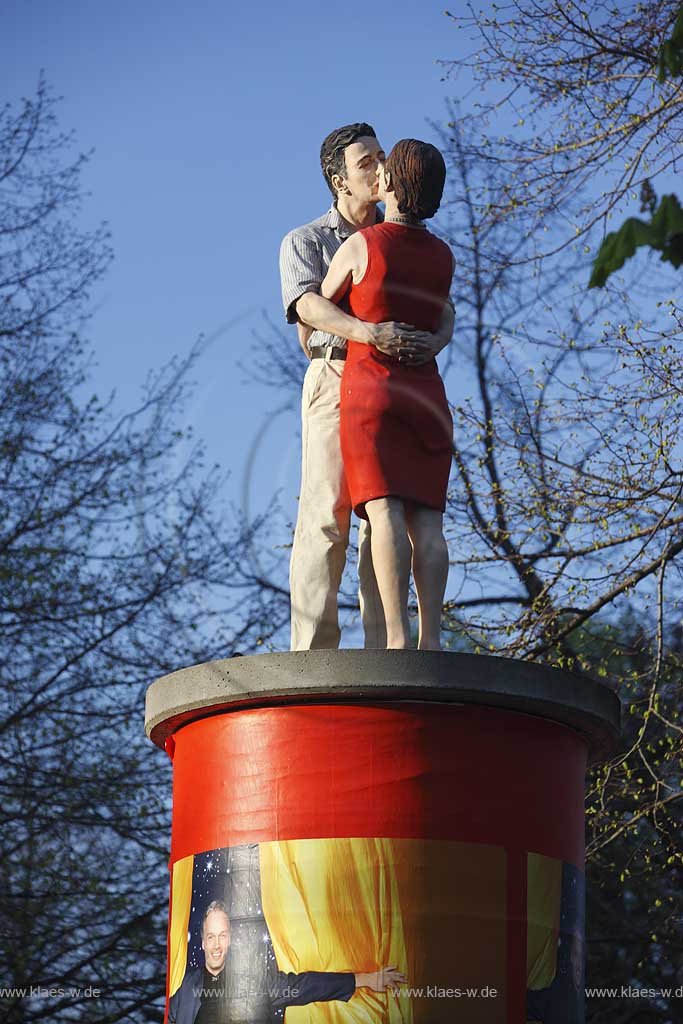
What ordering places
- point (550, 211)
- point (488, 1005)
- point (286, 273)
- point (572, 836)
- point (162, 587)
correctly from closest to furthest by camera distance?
point (488, 1005), point (572, 836), point (286, 273), point (550, 211), point (162, 587)

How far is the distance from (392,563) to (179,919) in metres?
1.71

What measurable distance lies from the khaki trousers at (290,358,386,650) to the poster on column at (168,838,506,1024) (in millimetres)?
1121

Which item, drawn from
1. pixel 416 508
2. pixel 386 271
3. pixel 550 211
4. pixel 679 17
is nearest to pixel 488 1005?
pixel 416 508

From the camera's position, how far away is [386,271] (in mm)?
6934

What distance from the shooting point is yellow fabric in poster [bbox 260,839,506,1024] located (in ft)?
19.5

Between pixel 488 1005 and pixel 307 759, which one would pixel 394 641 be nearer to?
pixel 307 759

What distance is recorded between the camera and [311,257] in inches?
291

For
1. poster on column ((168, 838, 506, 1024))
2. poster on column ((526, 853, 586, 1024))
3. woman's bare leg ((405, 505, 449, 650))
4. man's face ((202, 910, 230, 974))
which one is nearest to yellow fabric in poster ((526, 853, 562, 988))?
poster on column ((526, 853, 586, 1024))

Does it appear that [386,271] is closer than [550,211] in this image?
Yes

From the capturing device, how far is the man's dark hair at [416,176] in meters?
6.88

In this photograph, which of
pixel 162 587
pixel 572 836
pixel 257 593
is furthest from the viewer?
pixel 257 593

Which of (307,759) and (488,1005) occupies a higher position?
(307,759)

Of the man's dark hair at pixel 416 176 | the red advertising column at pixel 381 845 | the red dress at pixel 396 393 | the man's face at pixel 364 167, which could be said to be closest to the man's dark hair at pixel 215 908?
the red advertising column at pixel 381 845

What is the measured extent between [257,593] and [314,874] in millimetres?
8915
